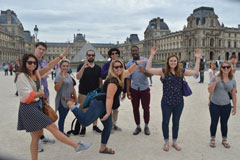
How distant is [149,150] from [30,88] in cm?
217

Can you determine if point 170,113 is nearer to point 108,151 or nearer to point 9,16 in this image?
point 108,151

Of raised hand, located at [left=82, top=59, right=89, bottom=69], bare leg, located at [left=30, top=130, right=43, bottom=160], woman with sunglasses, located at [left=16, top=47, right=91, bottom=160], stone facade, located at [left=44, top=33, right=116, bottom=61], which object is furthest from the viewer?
stone facade, located at [left=44, top=33, right=116, bottom=61]

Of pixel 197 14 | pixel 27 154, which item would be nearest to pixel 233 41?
pixel 197 14

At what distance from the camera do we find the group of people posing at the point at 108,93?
2.72 metres

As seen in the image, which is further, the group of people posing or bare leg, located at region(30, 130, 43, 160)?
bare leg, located at region(30, 130, 43, 160)

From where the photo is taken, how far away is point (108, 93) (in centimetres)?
308

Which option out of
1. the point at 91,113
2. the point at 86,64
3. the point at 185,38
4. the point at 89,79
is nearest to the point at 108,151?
the point at 91,113

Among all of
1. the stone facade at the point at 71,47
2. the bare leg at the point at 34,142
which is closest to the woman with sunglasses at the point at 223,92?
the bare leg at the point at 34,142

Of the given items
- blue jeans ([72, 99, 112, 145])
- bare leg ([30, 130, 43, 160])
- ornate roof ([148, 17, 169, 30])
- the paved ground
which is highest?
ornate roof ([148, 17, 169, 30])

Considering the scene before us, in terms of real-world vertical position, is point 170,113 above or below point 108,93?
below

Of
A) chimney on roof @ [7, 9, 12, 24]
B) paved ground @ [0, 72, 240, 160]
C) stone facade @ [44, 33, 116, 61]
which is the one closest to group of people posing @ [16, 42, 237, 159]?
paved ground @ [0, 72, 240, 160]

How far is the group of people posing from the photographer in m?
2.72

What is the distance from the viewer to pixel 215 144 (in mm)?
3811

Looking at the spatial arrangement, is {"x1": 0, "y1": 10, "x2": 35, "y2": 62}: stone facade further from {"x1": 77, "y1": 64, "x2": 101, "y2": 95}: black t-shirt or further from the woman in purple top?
the woman in purple top
